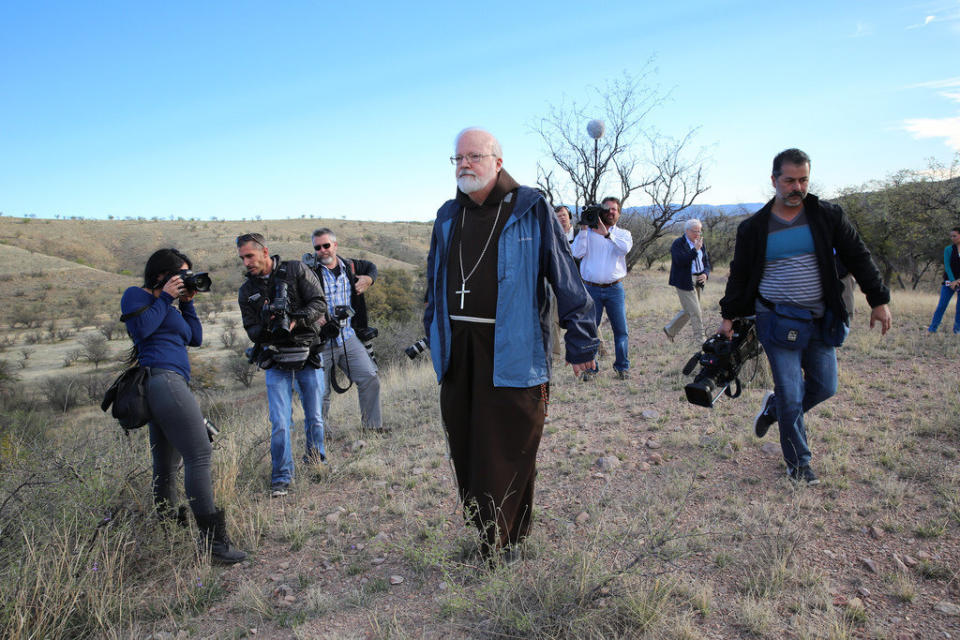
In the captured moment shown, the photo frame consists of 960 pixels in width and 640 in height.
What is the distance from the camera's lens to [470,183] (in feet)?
9.39

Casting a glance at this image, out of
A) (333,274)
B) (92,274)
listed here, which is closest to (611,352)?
(333,274)

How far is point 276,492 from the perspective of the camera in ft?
13.7

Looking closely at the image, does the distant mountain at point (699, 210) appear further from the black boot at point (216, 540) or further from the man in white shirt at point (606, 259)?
the black boot at point (216, 540)

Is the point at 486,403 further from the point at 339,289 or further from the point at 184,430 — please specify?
the point at 339,289

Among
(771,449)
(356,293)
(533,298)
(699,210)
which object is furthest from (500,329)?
(699,210)

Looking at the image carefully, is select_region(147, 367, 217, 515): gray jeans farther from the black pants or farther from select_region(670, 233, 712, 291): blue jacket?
select_region(670, 233, 712, 291): blue jacket

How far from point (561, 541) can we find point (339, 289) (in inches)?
132

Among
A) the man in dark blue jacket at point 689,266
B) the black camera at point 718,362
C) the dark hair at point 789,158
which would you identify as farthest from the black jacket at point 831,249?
the man in dark blue jacket at point 689,266

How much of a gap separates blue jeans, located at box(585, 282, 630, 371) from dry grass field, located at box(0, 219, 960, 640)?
1.50 m

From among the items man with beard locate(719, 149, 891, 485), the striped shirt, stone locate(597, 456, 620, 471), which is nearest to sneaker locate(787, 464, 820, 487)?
man with beard locate(719, 149, 891, 485)

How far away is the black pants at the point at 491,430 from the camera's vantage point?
280cm

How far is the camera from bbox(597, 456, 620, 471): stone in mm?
4180

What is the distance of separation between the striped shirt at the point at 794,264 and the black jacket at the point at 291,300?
3.29 metres

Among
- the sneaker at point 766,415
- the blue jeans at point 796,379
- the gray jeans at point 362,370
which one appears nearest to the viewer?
the blue jeans at point 796,379
